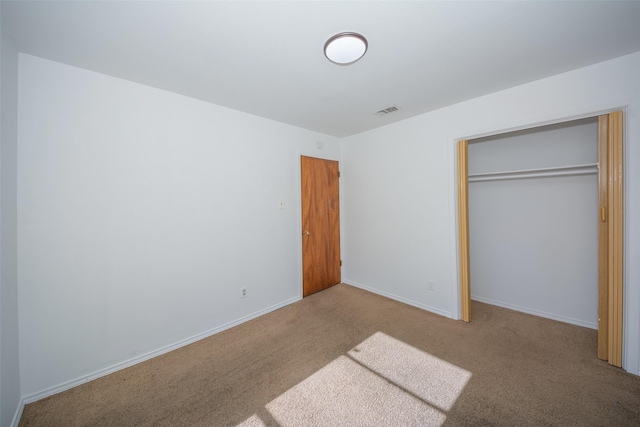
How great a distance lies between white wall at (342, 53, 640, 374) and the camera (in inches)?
72.5

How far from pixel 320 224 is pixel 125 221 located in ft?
7.72

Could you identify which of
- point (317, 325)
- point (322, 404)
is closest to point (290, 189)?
point (317, 325)

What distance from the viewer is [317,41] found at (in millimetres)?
1605

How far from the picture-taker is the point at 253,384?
1842 mm

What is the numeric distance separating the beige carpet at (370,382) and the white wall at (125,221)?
30 cm

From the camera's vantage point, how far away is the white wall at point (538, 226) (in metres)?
2.51

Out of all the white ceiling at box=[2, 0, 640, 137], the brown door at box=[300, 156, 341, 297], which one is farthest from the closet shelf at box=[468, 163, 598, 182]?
the brown door at box=[300, 156, 341, 297]

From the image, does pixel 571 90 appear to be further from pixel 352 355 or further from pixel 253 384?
pixel 253 384

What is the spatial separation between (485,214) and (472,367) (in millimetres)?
1985

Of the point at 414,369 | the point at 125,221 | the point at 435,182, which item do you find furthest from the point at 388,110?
the point at 125,221

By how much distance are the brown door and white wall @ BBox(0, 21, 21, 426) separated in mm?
2568

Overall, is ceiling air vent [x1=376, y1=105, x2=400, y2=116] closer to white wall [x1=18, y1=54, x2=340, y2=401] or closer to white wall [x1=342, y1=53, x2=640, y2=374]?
white wall [x1=342, y1=53, x2=640, y2=374]

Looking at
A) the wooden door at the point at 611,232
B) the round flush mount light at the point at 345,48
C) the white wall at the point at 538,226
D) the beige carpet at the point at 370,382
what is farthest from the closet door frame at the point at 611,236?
the round flush mount light at the point at 345,48

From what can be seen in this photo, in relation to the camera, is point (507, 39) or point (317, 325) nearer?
point (507, 39)
